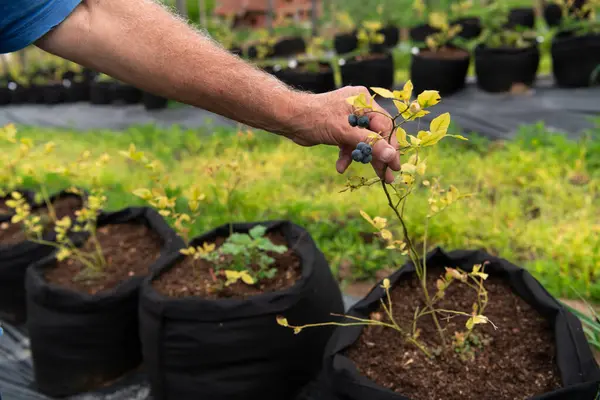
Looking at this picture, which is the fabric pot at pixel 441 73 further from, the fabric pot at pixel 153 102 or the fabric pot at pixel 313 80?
the fabric pot at pixel 153 102

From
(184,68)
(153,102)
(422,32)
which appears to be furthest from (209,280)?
(422,32)

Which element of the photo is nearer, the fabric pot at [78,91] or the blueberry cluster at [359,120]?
the blueberry cluster at [359,120]

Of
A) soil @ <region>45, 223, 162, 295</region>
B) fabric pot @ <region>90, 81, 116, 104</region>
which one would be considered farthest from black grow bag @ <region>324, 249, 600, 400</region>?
fabric pot @ <region>90, 81, 116, 104</region>

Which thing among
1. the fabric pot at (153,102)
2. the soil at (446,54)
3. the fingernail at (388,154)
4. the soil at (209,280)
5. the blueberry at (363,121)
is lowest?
the fabric pot at (153,102)

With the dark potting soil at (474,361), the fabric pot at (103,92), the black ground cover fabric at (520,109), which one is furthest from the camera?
the fabric pot at (103,92)

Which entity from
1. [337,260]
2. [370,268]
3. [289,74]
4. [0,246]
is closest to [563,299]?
[370,268]

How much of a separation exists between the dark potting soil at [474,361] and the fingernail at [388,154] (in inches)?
21.3

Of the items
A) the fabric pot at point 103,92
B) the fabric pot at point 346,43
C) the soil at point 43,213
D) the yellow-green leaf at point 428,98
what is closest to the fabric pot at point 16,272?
the soil at point 43,213

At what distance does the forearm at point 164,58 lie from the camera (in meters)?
1.13

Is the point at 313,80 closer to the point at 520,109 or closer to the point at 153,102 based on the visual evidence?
the point at 520,109

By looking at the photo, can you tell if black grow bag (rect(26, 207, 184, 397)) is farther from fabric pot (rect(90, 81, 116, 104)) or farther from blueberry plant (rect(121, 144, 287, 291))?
fabric pot (rect(90, 81, 116, 104))

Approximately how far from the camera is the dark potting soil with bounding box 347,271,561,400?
1.27m

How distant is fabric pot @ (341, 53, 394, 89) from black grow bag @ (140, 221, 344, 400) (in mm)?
2912

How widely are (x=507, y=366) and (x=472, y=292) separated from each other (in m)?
0.26
